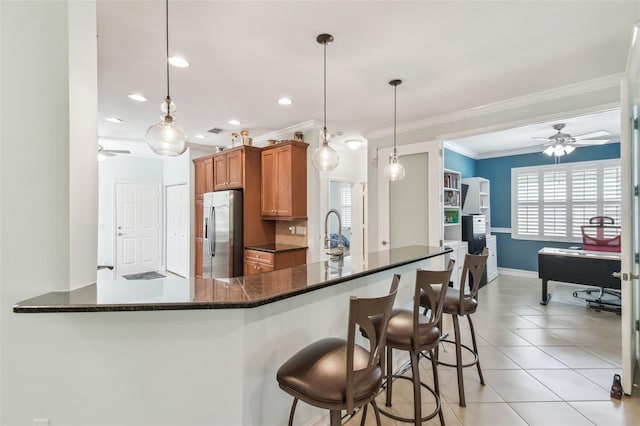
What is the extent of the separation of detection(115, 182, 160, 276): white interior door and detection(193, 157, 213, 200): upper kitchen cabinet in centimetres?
181

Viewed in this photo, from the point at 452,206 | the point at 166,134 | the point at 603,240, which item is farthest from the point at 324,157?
the point at 603,240

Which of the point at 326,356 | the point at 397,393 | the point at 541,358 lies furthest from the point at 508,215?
the point at 326,356

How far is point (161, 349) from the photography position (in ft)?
4.50

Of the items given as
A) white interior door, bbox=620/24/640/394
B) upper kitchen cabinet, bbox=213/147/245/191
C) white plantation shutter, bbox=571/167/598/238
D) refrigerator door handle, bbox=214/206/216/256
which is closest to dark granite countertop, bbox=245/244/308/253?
refrigerator door handle, bbox=214/206/216/256

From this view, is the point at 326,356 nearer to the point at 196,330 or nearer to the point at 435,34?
the point at 196,330

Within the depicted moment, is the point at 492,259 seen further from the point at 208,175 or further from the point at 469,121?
the point at 208,175

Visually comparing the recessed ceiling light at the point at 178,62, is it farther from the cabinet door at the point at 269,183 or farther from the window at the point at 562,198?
the window at the point at 562,198

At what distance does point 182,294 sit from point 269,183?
11.4 feet

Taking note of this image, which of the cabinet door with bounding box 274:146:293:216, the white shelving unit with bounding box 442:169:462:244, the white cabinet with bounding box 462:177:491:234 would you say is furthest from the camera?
the white cabinet with bounding box 462:177:491:234

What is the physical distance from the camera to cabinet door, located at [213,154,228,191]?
16.6 feet

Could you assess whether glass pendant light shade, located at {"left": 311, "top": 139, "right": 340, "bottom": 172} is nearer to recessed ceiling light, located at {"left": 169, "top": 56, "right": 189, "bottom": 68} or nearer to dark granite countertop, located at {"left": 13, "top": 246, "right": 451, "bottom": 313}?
dark granite countertop, located at {"left": 13, "top": 246, "right": 451, "bottom": 313}

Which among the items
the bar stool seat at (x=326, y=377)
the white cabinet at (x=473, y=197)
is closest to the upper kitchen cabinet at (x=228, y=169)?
the bar stool seat at (x=326, y=377)

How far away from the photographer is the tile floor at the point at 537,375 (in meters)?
2.10

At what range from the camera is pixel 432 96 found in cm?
339
